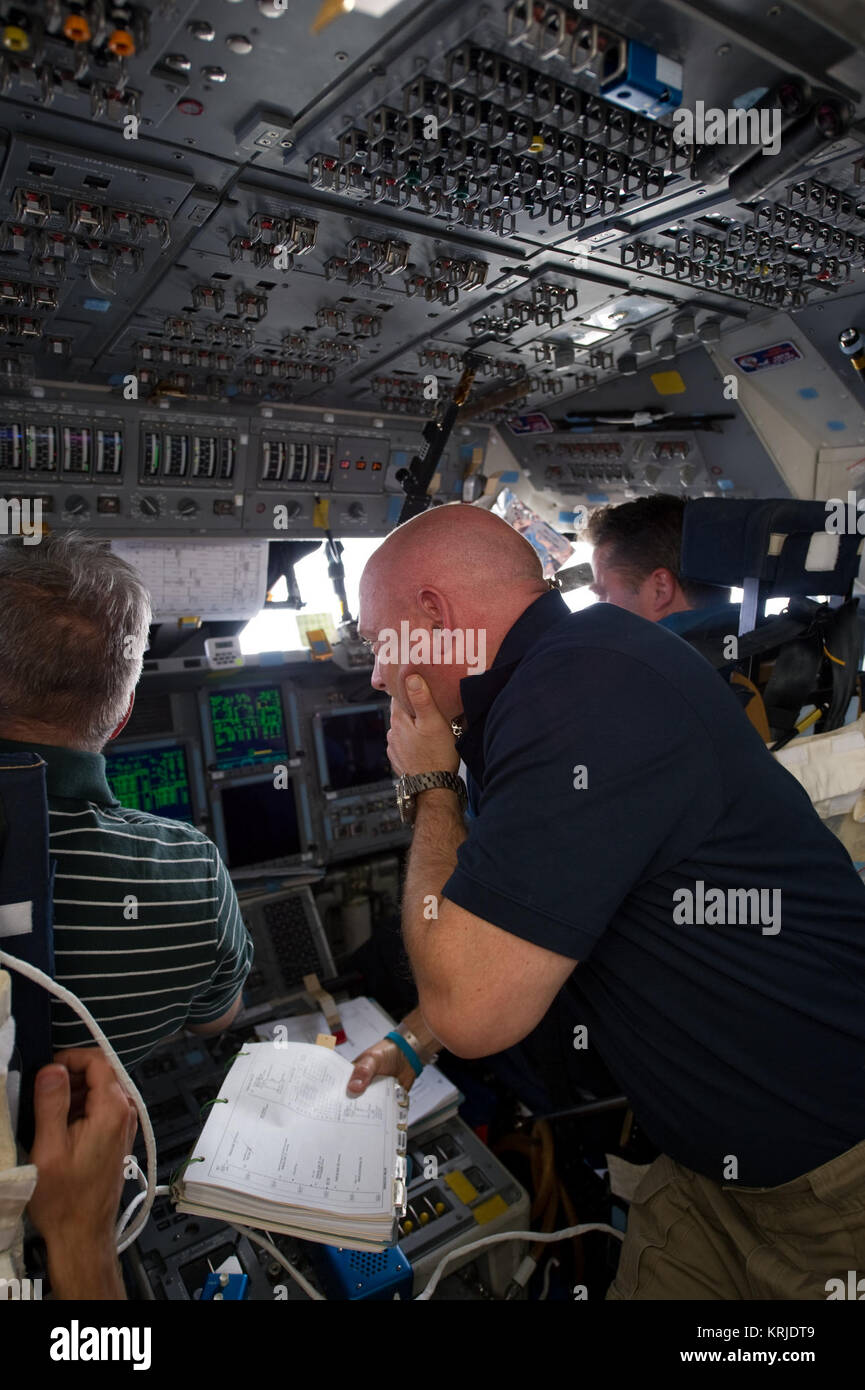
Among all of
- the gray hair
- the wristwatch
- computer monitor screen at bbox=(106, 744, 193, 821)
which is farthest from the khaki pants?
computer monitor screen at bbox=(106, 744, 193, 821)

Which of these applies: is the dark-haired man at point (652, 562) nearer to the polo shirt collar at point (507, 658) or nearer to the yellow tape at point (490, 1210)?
the polo shirt collar at point (507, 658)

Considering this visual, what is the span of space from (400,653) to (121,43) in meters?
1.30

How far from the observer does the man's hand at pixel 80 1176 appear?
105 centimetres

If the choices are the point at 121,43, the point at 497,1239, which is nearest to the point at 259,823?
the point at 497,1239

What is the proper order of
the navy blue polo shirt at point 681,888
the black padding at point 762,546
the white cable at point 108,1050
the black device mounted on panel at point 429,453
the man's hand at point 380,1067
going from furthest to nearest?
the black device mounted on panel at point 429,453 → the black padding at point 762,546 → the man's hand at point 380,1067 → the navy blue polo shirt at point 681,888 → the white cable at point 108,1050

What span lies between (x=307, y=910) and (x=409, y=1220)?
1.52 m

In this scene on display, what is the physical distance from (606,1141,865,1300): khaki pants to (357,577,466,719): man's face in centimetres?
101

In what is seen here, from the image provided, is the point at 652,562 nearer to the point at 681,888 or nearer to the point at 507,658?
the point at 507,658

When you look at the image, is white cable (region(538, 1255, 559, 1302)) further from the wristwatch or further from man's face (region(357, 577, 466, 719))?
man's face (region(357, 577, 466, 719))

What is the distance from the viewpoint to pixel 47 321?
2820mm

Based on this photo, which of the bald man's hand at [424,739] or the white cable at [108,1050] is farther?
the bald man's hand at [424,739]

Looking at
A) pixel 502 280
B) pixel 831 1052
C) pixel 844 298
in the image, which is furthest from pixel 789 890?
pixel 844 298

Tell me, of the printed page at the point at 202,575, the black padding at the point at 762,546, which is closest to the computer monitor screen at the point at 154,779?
the printed page at the point at 202,575
